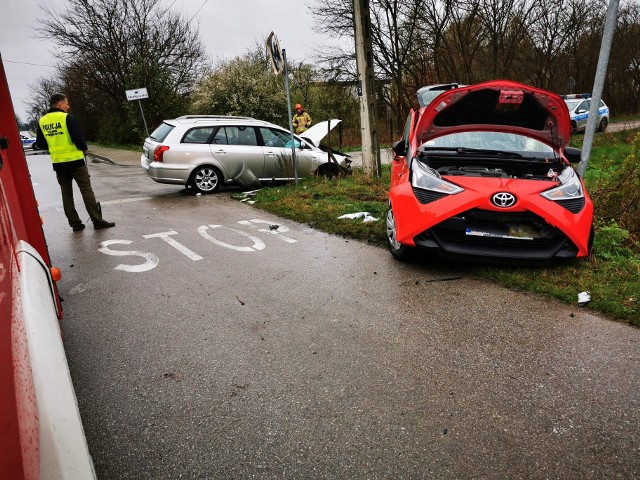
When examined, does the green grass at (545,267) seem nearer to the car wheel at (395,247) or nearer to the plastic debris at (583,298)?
the plastic debris at (583,298)

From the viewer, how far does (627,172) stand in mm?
5469

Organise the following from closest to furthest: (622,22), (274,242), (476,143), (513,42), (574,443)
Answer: (574,443) < (476,143) < (274,242) < (513,42) < (622,22)

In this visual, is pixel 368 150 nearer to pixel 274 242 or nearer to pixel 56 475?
pixel 274 242

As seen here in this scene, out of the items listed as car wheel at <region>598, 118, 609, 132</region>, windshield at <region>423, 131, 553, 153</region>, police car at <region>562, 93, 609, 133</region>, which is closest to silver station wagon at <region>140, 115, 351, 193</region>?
windshield at <region>423, 131, 553, 153</region>

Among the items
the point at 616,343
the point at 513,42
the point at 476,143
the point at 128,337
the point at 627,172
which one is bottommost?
the point at 616,343

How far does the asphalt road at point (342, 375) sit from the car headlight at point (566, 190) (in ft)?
3.42

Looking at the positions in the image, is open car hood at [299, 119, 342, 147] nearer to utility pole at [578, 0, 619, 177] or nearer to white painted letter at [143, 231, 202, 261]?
white painted letter at [143, 231, 202, 261]

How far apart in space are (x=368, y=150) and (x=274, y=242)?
519 cm

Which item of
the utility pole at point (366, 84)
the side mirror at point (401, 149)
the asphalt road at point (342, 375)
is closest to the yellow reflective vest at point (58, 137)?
the asphalt road at point (342, 375)

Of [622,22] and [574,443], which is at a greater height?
[622,22]

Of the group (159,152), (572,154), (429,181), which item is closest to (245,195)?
(159,152)

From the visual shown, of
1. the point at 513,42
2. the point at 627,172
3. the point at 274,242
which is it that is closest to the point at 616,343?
the point at 627,172

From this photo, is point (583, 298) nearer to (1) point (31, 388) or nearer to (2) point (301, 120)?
(1) point (31, 388)

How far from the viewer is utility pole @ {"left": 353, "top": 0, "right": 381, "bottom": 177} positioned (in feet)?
31.6
